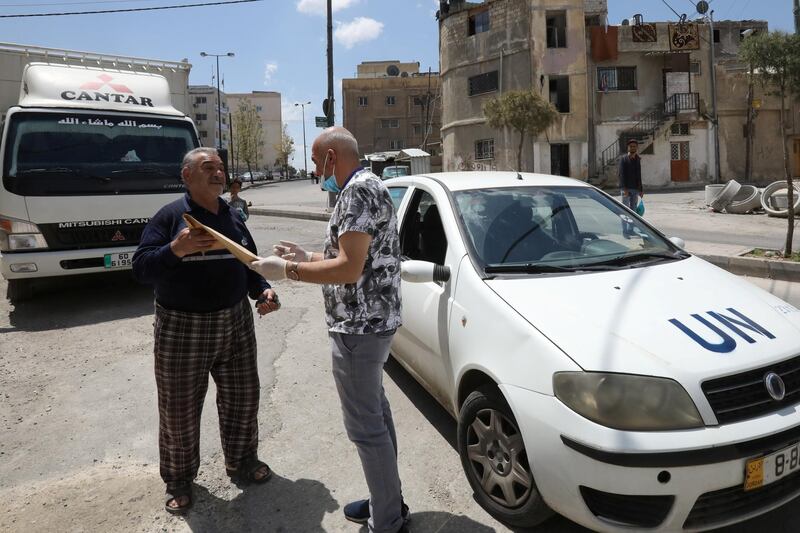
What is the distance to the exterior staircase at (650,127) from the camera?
103 ft

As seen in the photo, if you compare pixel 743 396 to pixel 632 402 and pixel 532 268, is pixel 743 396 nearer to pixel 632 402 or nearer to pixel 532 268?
pixel 632 402

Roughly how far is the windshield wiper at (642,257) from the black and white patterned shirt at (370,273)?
1.37 meters

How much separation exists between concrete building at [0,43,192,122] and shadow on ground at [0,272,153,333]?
242 centimetres

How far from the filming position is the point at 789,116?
3331cm

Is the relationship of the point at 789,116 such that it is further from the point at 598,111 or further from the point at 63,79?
the point at 63,79

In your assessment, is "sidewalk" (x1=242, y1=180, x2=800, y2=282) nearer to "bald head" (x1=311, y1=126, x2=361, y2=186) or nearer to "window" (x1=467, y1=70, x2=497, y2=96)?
"bald head" (x1=311, y1=126, x2=361, y2=186)

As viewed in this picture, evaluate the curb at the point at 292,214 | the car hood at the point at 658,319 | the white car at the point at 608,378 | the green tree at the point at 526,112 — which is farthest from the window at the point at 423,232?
the green tree at the point at 526,112

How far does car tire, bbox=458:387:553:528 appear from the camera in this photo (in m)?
2.42

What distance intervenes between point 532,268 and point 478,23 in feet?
111

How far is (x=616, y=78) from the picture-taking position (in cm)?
3192

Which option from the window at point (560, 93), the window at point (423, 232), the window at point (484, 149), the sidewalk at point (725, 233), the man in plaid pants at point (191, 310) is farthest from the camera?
the window at point (484, 149)

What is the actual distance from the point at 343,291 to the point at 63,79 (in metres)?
6.90

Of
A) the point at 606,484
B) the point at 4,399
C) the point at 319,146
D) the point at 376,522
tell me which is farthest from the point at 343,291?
the point at 4,399

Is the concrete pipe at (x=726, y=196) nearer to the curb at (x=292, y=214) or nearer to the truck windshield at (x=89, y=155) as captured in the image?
the curb at (x=292, y=214)
